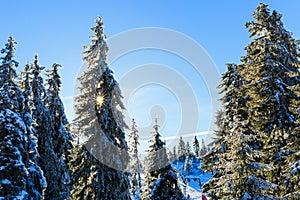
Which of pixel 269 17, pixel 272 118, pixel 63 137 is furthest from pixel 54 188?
pixel 269 17

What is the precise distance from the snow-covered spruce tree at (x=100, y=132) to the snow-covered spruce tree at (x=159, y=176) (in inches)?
173

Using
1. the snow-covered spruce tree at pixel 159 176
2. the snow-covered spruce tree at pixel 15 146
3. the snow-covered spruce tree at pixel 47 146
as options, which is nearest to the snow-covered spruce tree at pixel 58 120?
the snow-covered spruce tree at pixel 47 146

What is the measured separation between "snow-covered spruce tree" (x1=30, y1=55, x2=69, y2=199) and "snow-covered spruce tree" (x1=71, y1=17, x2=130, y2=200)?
22.0ft

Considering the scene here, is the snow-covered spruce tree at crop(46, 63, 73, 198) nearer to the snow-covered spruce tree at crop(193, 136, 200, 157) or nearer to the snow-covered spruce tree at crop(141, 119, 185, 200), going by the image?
the snow-covered spruce tree at crop(141, 119, 185, 200)

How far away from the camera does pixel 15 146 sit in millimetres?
14344

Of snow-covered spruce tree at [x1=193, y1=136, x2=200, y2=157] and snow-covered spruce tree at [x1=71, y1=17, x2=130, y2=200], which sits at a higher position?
snow-covered spruce tree at [x1=193, y1=136, x2=200, y2=157]

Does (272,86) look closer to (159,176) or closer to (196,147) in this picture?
(159,176)

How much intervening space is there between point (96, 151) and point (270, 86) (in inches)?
405

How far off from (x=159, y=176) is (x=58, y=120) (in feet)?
36.1

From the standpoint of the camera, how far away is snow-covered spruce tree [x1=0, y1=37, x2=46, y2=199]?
1396 cm

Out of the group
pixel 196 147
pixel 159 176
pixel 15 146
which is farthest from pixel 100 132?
pixel 196 147

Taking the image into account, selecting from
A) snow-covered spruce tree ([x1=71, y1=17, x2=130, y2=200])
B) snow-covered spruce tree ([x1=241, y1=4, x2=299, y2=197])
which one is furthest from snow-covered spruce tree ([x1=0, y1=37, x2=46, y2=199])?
snow-covered spruce tree ([x1=241, y1=4, x2=299, y2=197])

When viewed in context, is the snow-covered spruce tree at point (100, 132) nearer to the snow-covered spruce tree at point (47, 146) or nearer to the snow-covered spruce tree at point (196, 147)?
the snow-covered spruce tree at point (47, 146)

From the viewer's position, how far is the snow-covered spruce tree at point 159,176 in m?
21.3
